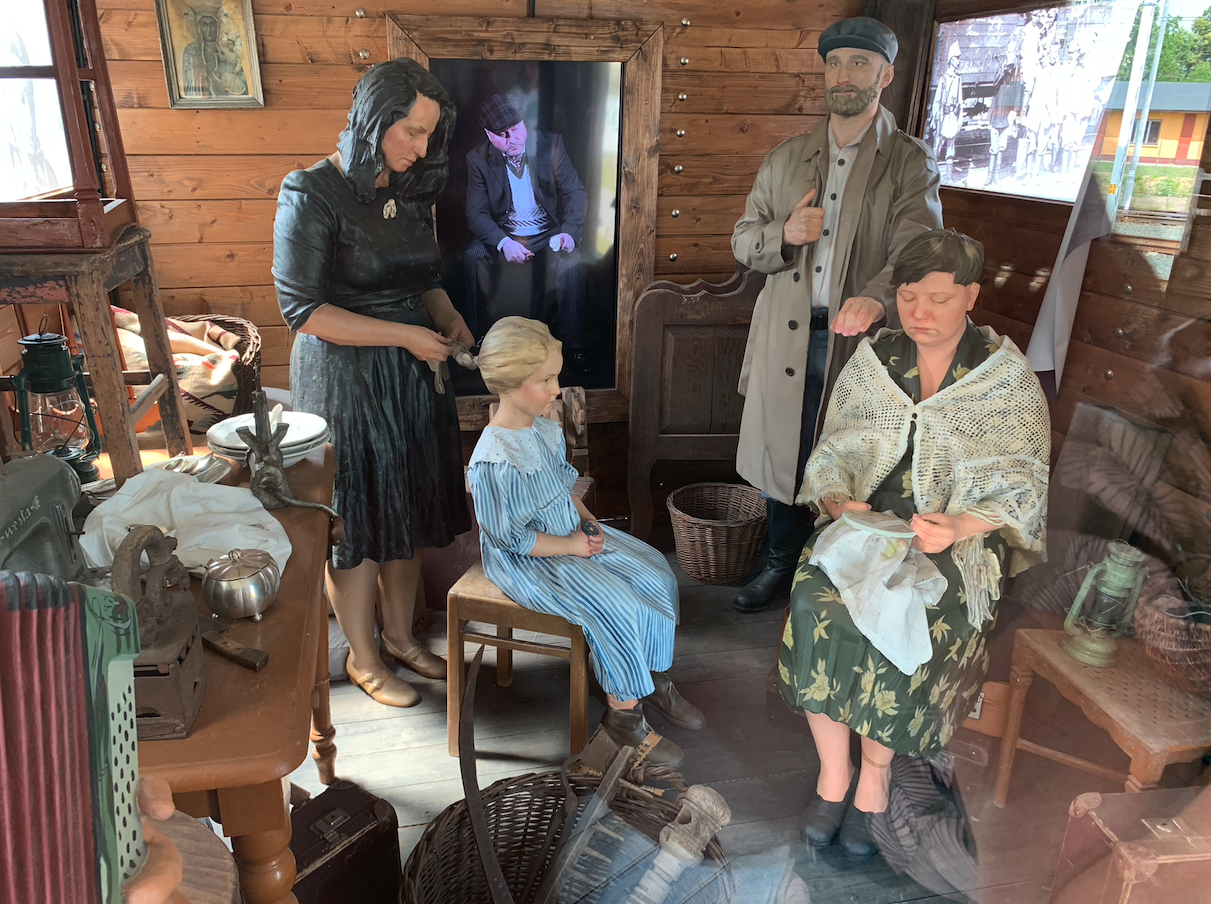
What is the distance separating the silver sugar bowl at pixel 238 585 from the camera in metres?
1.30

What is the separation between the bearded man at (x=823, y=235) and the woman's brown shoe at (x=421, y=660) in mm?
1219

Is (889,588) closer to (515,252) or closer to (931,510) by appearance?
(931,510)

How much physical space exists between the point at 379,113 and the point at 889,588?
1604 mm

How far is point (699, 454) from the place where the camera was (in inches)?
135

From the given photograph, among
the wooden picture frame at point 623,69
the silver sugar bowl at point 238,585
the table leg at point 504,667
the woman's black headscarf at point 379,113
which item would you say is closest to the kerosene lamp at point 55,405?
the silver sugar bowl at point 238,585

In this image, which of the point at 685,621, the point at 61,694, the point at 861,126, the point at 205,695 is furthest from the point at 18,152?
the point at 685,621

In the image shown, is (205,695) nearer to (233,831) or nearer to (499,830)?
(233,831)

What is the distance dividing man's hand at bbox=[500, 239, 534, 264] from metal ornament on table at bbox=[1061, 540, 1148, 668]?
2.23 metres

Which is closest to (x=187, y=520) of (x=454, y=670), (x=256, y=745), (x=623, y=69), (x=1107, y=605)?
(x=256, y=745)

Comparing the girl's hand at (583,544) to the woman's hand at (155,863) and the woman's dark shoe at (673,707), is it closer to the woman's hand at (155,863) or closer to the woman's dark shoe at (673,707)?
the woman's dark shoe at (673,707)

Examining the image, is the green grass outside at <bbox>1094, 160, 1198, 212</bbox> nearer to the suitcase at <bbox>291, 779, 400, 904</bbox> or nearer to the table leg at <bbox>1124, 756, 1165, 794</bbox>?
the table leg at <bbox>1124, 756, 1165, 794</bbox>

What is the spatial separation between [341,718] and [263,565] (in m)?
1.39

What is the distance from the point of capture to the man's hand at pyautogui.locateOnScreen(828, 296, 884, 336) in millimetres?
2162

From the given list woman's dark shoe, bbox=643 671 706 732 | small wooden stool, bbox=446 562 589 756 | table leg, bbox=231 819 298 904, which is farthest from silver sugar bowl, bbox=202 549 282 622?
woman's dark shoe, bbox=643 671 706 732
